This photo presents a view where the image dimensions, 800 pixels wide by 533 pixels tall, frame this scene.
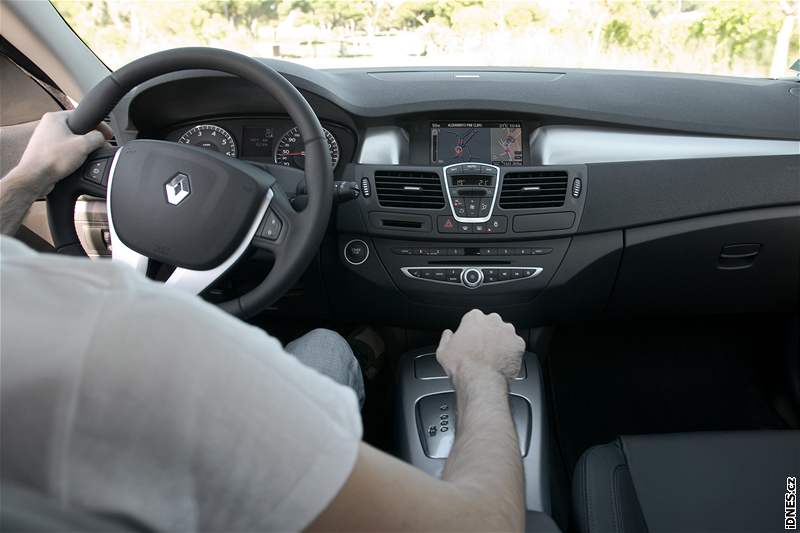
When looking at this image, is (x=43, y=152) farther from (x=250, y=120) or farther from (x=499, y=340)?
(x=499, y=340)

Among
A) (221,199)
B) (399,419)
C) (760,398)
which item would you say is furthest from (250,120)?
(760,398)

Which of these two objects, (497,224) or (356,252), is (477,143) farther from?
(356,252)

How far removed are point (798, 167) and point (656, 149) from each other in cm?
39

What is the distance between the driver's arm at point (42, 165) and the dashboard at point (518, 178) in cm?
36

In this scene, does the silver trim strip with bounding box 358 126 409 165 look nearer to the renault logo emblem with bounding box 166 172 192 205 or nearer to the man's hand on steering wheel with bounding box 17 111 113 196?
the renault logo emblem with bounding box 166 172 192 205

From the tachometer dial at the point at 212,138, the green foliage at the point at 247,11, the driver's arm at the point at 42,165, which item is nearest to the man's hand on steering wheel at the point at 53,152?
the driver's arm at the point at 42,165

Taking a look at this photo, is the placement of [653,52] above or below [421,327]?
above

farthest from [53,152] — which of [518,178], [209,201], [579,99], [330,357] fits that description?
[579,99]

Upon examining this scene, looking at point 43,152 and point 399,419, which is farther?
point 399,419

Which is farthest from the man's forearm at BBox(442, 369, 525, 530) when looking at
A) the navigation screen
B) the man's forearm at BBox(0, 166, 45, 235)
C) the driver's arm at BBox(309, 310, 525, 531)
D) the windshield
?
the windshield

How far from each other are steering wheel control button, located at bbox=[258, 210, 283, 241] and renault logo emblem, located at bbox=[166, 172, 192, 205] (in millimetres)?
180

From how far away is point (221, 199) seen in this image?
156cm

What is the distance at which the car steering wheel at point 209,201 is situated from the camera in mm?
1545

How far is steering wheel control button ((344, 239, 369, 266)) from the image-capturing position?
2045 millimetres
